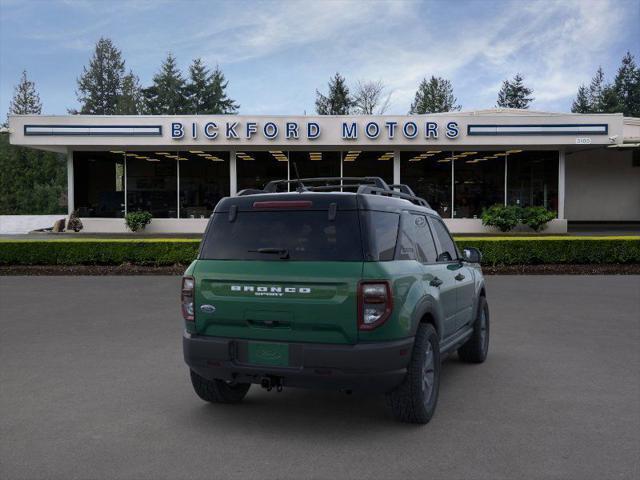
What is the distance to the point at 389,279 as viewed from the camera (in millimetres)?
4406

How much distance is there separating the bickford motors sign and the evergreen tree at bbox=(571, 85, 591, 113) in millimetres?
61465

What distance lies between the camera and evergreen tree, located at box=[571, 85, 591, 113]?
80006 millimetres

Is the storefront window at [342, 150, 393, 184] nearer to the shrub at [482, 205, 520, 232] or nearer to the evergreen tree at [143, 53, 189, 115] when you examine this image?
the shrub at [482, 205, 520, 232]

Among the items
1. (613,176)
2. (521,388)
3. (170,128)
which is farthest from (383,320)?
(613,176)

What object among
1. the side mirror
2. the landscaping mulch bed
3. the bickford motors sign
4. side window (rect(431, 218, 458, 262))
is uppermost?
the bickford motors sign

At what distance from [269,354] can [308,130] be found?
71.7 ft

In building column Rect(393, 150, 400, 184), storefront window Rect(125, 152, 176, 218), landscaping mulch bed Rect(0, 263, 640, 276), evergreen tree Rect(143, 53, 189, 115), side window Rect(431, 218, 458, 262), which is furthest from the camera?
evergreen tree Rect(143, 53, 189, 115)

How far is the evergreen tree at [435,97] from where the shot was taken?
2987 inches

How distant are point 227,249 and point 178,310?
5.85 m

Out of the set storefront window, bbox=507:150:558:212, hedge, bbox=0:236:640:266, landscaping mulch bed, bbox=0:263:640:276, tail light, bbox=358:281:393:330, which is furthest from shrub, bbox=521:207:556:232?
tail light, bbox=358:281:393:330

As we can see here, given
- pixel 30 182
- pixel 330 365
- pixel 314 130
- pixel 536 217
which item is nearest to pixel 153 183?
pixel 314 130

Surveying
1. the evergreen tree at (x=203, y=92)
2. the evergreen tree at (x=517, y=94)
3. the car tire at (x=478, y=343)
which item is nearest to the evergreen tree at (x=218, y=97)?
the evergreen tree at (x=203, y=92)

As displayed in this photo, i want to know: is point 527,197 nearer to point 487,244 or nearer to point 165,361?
point 487,244

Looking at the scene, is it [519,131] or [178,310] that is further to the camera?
[519,131]
